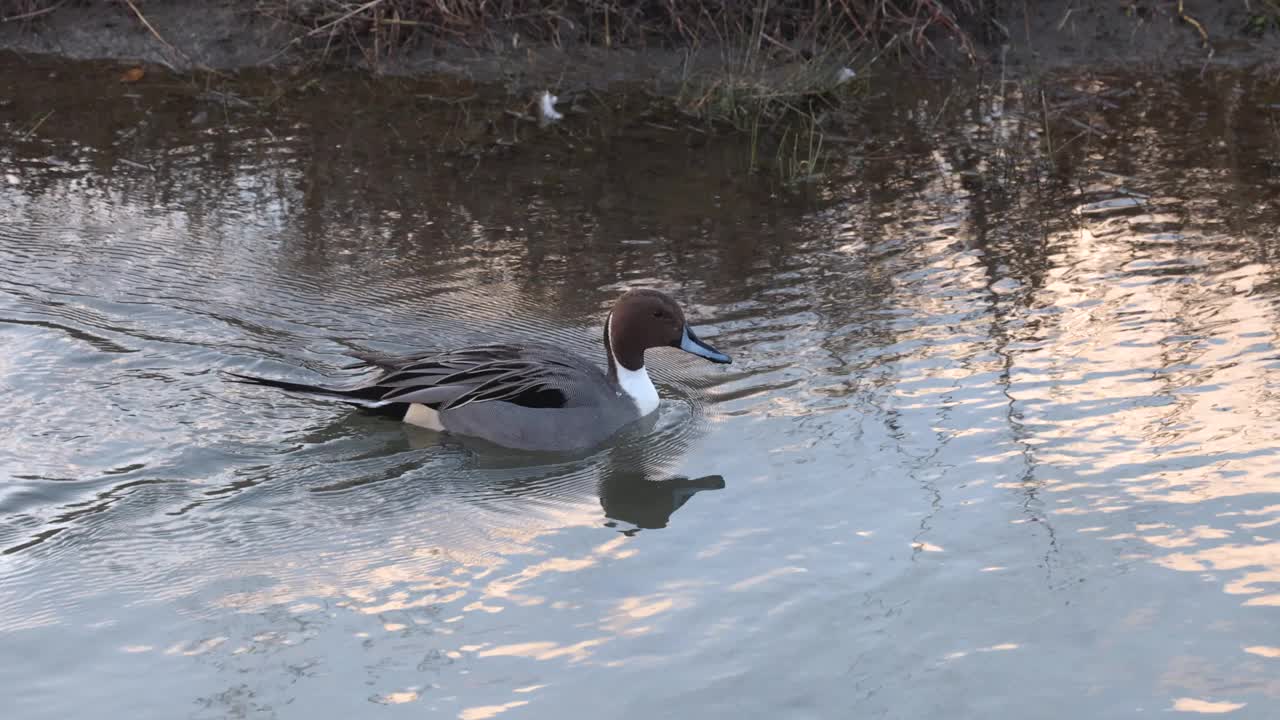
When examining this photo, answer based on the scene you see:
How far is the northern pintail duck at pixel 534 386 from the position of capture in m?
5.38

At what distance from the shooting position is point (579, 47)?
388 inches

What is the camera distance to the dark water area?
12.3 ft

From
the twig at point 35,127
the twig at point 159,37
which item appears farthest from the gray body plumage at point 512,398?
the twig at point 159,37

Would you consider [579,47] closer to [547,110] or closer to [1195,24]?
[547,110]

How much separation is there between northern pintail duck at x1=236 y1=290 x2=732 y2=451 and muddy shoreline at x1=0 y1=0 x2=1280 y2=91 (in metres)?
4.21

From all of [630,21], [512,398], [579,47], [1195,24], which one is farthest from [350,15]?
[1195,24]

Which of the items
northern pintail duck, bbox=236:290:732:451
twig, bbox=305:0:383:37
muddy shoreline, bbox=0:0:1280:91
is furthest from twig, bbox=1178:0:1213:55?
northern pintail duck, bbox=236:290:732:451

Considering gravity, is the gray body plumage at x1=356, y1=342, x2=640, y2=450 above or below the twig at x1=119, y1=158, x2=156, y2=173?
below

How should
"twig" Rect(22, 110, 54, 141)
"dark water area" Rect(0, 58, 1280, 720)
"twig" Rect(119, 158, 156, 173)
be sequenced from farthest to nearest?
1. "twig" Rect(22, 110, 54, 141)
2. "twig" Rect(119, 158, 156, 173)
3. "dark water area" Rect(0, 58, 1280, 720)

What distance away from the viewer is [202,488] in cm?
482

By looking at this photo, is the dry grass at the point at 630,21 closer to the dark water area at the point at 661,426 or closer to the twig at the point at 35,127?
the dark water area at the point at 661,426

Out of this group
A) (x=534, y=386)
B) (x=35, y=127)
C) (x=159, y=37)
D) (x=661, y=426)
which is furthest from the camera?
(x=159, y=37)

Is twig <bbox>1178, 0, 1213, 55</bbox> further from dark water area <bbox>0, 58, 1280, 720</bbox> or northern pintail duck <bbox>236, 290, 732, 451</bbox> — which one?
northern pintail duck <bbox>236, 290, 732, 451</bbox>

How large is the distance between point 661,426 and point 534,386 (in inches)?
20.7
